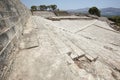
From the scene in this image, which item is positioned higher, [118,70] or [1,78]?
[1,78]

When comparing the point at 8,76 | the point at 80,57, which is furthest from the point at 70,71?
the point at 8,76

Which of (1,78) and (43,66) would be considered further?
(43,66)

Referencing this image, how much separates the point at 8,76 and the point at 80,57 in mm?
1385

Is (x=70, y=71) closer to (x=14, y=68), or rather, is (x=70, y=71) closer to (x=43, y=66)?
(x=43, y=66)

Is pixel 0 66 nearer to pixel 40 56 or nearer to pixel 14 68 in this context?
pixel 14 68

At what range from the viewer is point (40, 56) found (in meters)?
2.03

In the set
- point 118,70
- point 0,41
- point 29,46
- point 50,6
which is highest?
point 50,6

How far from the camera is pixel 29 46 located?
2504 mm

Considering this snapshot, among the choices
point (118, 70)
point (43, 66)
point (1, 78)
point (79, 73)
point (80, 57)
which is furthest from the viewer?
point (80, 57)

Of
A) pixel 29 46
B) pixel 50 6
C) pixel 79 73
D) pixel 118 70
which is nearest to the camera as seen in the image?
pixel 79 73

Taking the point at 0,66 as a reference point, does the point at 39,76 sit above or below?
below

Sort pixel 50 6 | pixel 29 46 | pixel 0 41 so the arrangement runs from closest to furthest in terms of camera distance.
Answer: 1. pixel 0 41
2. pixel 29 46
3. pixel 50 6

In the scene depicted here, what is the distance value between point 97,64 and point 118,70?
1.29 feet

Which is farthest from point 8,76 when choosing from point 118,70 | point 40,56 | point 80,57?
point 118,70
